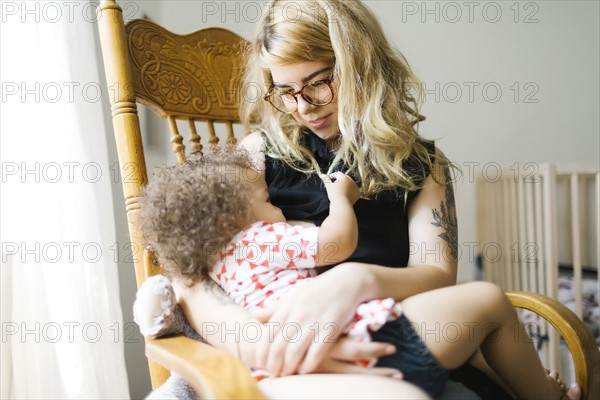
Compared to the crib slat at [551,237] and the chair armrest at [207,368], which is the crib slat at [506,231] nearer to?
the crib slat at [551,237]

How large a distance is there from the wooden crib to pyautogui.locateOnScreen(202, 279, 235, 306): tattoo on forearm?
132 cm

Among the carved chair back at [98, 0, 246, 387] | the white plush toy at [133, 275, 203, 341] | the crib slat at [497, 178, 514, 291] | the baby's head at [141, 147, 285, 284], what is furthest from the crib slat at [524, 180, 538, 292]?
the white plush toy at [133, 275, 203, 341]

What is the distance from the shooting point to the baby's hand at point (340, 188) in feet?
2.67

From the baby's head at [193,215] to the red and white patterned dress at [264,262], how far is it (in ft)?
0.08

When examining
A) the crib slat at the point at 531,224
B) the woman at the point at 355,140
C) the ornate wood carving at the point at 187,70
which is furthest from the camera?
the crib slat at the point at 531,224

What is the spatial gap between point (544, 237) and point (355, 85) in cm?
125

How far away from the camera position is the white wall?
2076mm

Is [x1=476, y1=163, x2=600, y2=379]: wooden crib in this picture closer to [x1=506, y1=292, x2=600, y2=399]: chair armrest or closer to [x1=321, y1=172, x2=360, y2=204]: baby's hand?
[x1=506, y1=292, x2=600, y2=399]: chair armrest

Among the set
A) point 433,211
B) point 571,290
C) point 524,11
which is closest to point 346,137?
point 433,211

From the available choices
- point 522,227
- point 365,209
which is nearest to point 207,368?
point 365,209

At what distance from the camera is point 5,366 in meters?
1.12

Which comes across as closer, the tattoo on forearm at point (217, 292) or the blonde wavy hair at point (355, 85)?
the tattoo on forearm at point (217, 292)

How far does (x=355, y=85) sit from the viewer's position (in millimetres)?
971

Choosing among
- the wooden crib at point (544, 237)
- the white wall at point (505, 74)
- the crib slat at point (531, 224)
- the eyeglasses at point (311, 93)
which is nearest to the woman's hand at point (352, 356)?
the eyeglasses at point (311, 93)
